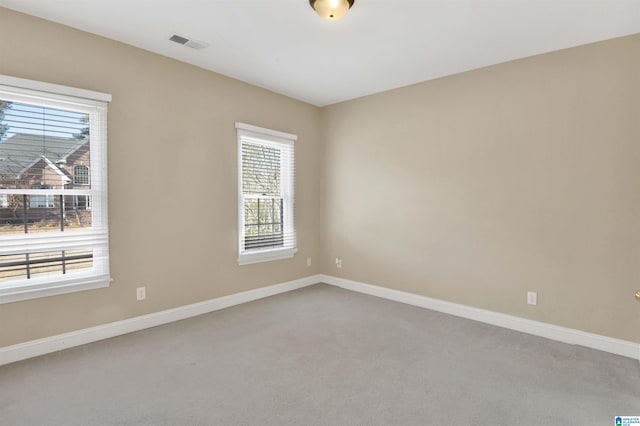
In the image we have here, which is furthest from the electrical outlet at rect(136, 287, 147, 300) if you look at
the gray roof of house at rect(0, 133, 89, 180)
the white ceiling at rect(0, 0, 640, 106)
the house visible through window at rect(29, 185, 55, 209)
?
the white ceiling at rect(0, 0, 640, 106)

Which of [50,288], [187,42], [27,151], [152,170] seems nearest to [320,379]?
[50,288]

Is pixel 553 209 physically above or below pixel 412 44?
below

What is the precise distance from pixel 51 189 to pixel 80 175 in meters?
0.24

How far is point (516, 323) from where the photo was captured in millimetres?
3297

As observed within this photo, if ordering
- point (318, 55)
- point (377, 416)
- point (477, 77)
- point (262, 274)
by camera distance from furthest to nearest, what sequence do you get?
1. point (262, 274)
2. point (477, 77)
3. point (318, 55)
4. point (377, 416)

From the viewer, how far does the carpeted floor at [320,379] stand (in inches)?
77.3

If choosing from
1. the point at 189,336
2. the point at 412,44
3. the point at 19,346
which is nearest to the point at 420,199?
the point at 412,44

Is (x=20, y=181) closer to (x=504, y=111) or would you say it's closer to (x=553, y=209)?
(x=504, y=111)

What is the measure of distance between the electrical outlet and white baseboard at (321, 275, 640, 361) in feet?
8.69

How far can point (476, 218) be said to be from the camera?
141 inches

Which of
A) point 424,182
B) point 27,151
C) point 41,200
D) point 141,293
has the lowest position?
point 141,293

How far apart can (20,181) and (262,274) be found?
2575 mm

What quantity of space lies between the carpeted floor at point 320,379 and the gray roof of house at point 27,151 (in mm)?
1503

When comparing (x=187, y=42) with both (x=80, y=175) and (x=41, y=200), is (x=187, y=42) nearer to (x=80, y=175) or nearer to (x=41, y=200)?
(x=80, y=175)
